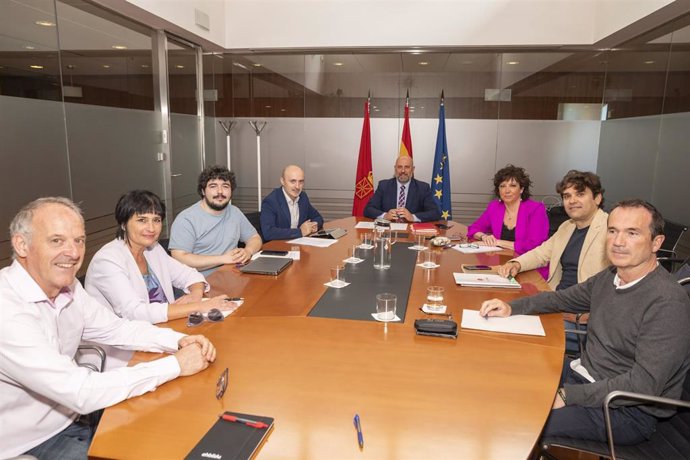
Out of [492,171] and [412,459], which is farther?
[492,171]

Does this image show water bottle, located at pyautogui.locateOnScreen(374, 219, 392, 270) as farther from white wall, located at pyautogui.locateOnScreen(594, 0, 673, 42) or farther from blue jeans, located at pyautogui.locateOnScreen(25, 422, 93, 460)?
white wall, located at pyautogui.locateOnScreen(594, 0, 673, 42)

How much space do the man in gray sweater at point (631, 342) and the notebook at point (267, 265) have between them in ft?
5.30

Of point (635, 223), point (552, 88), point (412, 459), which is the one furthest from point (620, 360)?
point (552, 88)

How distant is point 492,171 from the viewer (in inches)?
255

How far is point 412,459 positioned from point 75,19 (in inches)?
171

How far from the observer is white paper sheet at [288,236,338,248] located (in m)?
3.69

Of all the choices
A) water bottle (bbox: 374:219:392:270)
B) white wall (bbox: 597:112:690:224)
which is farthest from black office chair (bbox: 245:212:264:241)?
white wall (bbox: 597:112:690:224)

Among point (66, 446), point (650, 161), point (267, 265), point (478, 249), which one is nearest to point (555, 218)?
point (650, 161)

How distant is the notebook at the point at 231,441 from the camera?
1.19m

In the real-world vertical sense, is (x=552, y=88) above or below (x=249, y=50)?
below

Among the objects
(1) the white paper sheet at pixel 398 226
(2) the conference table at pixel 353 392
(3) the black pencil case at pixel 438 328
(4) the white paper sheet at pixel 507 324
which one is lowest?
(2) the conference table at pixel 353 392

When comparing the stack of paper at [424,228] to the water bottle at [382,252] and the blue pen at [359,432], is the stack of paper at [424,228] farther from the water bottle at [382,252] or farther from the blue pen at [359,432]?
the blue pen at [359,432]

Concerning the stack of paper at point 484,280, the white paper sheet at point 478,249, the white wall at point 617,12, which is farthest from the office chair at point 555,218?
the stack of paper at point 484,280

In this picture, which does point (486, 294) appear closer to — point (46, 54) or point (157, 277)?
point (157, 277)
